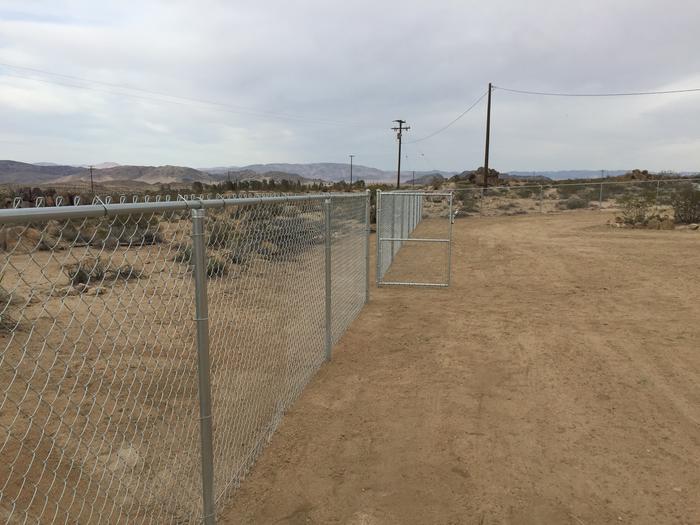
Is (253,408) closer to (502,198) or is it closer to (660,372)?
(660,372)

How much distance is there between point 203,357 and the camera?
123 inches

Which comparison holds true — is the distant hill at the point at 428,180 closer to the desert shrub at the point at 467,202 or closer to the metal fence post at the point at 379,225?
the desert shrub at the point at 467,202

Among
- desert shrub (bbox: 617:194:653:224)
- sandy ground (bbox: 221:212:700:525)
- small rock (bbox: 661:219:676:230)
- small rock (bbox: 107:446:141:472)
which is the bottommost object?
sandy ground (bbox: 221:212:700:525)

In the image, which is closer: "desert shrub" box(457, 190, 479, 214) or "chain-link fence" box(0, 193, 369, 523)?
"chain-link fence" box(0, 193, 369, 523)

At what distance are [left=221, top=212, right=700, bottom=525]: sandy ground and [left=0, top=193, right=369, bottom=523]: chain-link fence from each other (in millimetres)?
365

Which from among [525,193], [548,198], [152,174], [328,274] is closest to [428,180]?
[152,174]

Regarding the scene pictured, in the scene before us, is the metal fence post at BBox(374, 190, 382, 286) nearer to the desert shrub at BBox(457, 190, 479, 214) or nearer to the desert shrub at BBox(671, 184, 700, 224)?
the desert shrub at BBox(671, 184, 700, 224)

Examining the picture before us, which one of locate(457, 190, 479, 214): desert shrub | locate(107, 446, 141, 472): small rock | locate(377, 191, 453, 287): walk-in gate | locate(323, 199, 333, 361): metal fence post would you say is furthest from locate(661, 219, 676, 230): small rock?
locate(107, 446, 141, 472): small rock

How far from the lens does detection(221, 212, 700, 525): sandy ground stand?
3840mm

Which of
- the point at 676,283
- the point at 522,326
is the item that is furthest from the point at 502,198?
the point at 522,326

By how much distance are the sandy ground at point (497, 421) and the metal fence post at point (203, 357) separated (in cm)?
45

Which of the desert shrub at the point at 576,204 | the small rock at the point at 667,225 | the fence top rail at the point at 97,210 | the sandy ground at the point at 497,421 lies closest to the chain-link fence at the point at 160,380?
the fence top rail at the point at 97,210

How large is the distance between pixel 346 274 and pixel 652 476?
498 cm

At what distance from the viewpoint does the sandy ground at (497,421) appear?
3.84 meters
